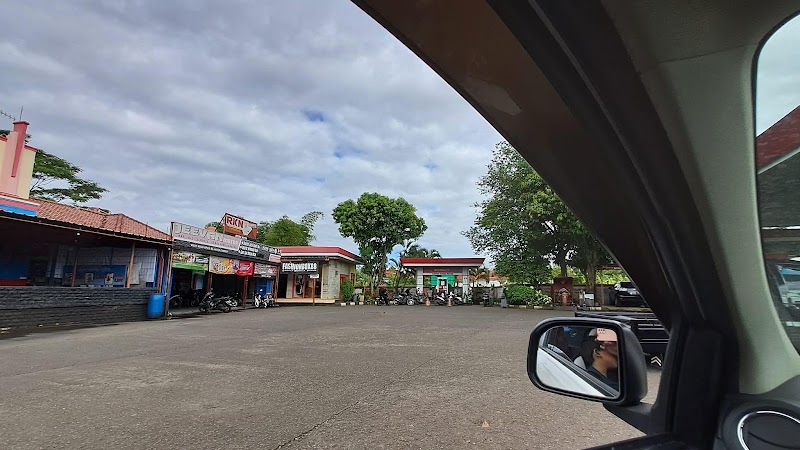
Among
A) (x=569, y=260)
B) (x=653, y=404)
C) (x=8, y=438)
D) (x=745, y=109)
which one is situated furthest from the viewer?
(x=569, y=260)

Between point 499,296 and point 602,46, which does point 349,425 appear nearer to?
point 602,46

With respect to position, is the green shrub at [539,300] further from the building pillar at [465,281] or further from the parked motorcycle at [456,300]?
the building pillar at [465,281]

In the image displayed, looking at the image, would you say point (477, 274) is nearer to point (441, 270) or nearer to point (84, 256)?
point (441, 270)

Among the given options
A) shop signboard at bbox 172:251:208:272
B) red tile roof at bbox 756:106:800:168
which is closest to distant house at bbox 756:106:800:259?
red tile roof at bbox 756:106:800:168

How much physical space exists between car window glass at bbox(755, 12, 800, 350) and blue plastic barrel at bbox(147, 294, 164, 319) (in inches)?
676

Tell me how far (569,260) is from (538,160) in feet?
85.9

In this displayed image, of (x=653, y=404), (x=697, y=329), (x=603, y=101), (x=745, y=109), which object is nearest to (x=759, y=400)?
(x=697, y=329)

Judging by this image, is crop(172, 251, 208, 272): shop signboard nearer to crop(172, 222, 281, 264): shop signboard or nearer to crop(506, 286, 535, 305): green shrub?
crop(172, 222, 281, 264): shop signboard

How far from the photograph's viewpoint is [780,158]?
88 centimetres

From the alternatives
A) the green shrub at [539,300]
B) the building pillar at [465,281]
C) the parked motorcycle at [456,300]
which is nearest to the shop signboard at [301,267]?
the parked motorcycle at [456,300]

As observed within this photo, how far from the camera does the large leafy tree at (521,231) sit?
22.6 m

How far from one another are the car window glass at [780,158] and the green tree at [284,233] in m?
40.5

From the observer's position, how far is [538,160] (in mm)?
1256

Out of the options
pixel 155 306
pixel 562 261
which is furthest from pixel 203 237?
pixel 562 261
